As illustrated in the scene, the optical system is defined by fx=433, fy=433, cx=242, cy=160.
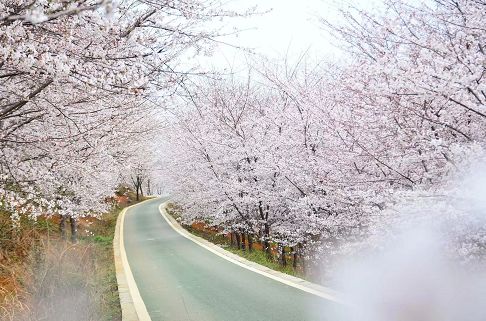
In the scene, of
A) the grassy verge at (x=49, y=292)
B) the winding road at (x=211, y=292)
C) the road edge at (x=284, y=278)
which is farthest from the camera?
the road edge at (x=284, y=278)

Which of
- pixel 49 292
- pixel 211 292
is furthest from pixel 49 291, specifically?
pixel 211 292

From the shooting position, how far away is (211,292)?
849 cm

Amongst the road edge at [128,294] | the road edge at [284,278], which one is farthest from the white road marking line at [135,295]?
the road edge at [284,278]

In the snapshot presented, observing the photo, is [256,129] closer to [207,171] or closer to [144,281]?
[207,171]

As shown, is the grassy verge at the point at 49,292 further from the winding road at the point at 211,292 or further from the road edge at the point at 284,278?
the road edge at the point at 284,278

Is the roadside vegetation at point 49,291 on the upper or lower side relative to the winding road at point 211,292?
upper

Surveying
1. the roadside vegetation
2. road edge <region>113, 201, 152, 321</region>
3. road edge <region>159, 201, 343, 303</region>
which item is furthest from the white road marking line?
road edge <region>159, 201, 343, 303</region>

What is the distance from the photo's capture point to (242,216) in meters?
16.6

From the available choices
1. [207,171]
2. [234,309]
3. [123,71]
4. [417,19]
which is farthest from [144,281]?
[207,171]

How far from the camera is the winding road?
6684 mm

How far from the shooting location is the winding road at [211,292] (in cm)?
668

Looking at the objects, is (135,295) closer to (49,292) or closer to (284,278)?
(49,292)

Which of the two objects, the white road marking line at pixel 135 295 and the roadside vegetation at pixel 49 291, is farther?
the white road marking line at pixel 135 295

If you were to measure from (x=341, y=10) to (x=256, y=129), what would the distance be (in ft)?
31.0
